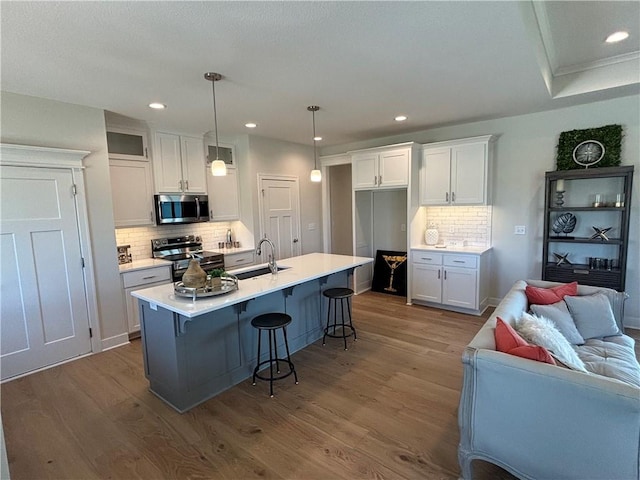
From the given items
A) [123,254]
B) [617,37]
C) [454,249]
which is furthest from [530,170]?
[123,254]

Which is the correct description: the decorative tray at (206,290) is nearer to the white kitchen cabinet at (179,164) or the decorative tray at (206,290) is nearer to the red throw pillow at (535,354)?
the red throw pillow at (535,354)

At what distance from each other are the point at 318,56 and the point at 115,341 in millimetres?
3688

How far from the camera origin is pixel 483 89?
3316 millimetres

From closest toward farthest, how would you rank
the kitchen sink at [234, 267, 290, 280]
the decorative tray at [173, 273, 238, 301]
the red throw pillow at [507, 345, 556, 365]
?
A: the red throw pillow at [507, 345, 556, 365], the decorative tray at [173, 273, 238, 301], the kitchen sink at [234, 267, 290, 280]

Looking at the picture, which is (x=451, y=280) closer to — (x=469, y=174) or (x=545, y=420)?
(x=469, y=174)

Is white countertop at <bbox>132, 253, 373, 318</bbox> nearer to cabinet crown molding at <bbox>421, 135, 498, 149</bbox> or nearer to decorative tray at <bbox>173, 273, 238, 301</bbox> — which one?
decorative tray at <bbox>173, 273, 238, 301</bbox>

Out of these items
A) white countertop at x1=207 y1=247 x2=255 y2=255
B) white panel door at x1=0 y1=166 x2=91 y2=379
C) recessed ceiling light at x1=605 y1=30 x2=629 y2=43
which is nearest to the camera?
recessed ceiling light at x1=605 y1=30 x2=629 y2=43

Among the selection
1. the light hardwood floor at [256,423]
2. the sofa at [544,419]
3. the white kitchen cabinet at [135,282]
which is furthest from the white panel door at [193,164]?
the sofa at [544,419]

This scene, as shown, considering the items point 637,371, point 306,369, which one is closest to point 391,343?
point 306,369

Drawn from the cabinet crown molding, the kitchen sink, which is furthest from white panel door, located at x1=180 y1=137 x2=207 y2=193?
the cabinet crown molding

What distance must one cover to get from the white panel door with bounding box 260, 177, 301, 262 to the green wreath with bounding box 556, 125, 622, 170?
386cm

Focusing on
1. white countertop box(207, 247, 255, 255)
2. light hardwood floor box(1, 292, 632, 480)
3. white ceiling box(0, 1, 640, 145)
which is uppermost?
white ceiling box(0, 1, 640, 145)

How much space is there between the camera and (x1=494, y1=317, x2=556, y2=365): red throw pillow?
5.56ft

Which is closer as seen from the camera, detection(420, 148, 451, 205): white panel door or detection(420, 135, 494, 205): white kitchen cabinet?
detection(420, 135, 494, 205): white kitchen cabinet
